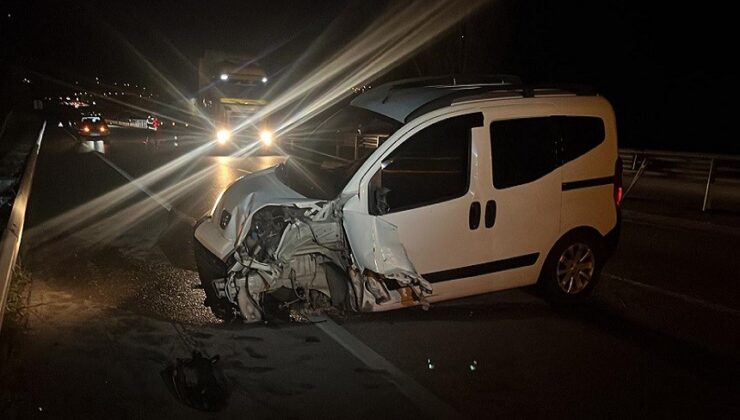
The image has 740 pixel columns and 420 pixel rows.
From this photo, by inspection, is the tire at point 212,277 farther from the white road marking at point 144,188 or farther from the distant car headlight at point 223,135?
the distant car headlight at point 223,135

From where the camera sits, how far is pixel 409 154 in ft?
16.5

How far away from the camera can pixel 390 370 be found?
4336 millimetres

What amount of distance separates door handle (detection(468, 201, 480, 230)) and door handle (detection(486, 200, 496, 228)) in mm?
93

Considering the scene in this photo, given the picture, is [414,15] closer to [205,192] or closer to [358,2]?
[358,2]

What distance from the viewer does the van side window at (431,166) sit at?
4969 mm

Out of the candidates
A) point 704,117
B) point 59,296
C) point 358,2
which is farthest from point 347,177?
point 358,2

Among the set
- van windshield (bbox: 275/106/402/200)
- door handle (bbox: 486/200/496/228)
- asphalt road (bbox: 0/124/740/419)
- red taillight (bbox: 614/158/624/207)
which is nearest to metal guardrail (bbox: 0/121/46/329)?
asphalt road (bbox: 0/124/740/419)

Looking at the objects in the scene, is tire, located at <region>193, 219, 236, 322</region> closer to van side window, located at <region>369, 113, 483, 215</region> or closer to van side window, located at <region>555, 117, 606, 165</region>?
van side window, located at <region>369, 113, 483, 215</region>

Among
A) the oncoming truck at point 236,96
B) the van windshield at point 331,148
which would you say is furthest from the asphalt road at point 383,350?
the oncoming truck at point 236,96

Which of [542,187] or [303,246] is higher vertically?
[542,187]

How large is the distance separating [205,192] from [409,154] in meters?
7.99

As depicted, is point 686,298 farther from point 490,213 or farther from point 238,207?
point 238,207

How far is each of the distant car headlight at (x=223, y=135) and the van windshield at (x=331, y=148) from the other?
52.7ft

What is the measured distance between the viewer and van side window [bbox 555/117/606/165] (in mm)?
5539
